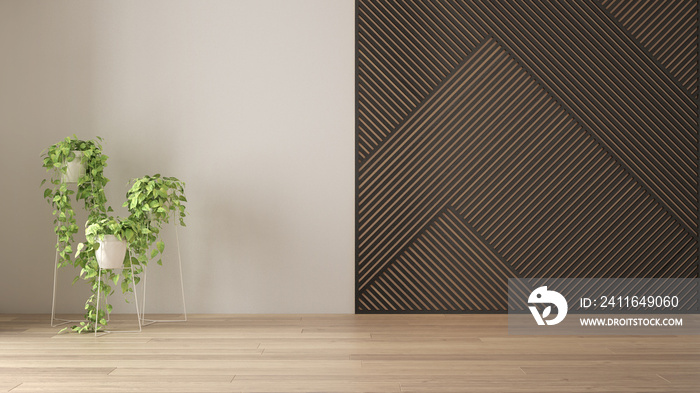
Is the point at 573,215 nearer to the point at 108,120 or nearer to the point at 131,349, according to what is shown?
the point at 131,349

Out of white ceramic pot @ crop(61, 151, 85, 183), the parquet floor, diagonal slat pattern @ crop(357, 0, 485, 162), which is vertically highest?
diagonal slat pattern @ crop(357, 0, 485, 162)

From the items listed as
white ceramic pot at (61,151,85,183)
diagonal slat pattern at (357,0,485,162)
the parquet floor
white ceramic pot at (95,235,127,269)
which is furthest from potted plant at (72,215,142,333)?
diagonal slat pattern at (357,0,485,162)

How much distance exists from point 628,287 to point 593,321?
0.61 m

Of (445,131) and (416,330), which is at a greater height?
(445,131)

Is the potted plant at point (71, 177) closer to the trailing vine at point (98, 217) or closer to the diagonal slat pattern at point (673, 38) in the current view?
the trailing vine at point (98, 217)

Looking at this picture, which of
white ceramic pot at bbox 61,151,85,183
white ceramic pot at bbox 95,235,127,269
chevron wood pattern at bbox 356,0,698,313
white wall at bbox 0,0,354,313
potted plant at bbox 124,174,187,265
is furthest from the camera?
chevron wood pattern at bbox 356,0,698,313

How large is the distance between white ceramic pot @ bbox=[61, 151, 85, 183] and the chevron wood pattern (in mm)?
1842

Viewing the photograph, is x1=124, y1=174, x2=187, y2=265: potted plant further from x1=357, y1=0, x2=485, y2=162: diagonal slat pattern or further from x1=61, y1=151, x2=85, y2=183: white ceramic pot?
x1=357, y1=0, x2=485, y2=162: diagonal slat pattern

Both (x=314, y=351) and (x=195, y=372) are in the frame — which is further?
(x=314, y=351)

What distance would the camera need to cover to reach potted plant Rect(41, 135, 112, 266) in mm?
3795

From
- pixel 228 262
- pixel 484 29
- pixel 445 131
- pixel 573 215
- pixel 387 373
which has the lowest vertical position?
pixel 387 373

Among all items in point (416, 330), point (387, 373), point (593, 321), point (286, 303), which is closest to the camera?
→ point (387, 373)

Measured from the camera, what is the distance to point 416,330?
3.71m

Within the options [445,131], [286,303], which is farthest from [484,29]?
[286,303]
